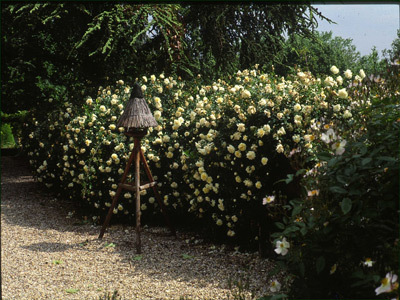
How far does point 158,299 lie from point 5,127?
6.58m

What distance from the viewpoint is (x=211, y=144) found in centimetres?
420

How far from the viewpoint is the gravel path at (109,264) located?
3.29 m

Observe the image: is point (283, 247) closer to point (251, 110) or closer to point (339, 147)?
point (339, 147)

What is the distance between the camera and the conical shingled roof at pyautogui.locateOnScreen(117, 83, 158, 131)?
401 cm

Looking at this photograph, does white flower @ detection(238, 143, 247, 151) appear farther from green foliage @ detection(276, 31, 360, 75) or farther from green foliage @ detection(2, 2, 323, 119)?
green foliage @ detection(276, 31, 360, 75)

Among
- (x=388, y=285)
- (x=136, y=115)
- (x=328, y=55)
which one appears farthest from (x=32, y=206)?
(x=328, y=55)

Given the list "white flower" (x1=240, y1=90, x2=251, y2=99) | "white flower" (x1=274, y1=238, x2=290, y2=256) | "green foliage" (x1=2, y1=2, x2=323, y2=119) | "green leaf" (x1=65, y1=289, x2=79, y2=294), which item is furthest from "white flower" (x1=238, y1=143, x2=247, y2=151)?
"green foliage" (x1=2, y1=2, x2=323, y2=119)

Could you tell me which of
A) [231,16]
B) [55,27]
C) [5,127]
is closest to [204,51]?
[231,16]

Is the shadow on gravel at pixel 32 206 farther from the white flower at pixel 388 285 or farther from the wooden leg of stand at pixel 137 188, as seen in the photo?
the white flower at pixel 388 285

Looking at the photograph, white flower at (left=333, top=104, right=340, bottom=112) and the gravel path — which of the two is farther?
white flower at (left=333, top=104, right=340, bottom=112)

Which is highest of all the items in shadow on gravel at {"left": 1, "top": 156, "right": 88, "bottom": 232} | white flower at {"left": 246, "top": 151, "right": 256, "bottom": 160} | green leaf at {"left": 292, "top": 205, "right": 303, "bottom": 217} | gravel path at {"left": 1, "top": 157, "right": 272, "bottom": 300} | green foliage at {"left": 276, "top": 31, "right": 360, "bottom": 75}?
green foliage at {"left": 276, "top": 31, "right": 360, "bottom": 75}

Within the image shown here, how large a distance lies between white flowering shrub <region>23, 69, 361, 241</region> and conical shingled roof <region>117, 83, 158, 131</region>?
574mm

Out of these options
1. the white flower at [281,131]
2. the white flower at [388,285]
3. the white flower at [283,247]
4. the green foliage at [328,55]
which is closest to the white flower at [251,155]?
the white flower at [281,131]

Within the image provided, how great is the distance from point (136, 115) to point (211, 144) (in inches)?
29.7
